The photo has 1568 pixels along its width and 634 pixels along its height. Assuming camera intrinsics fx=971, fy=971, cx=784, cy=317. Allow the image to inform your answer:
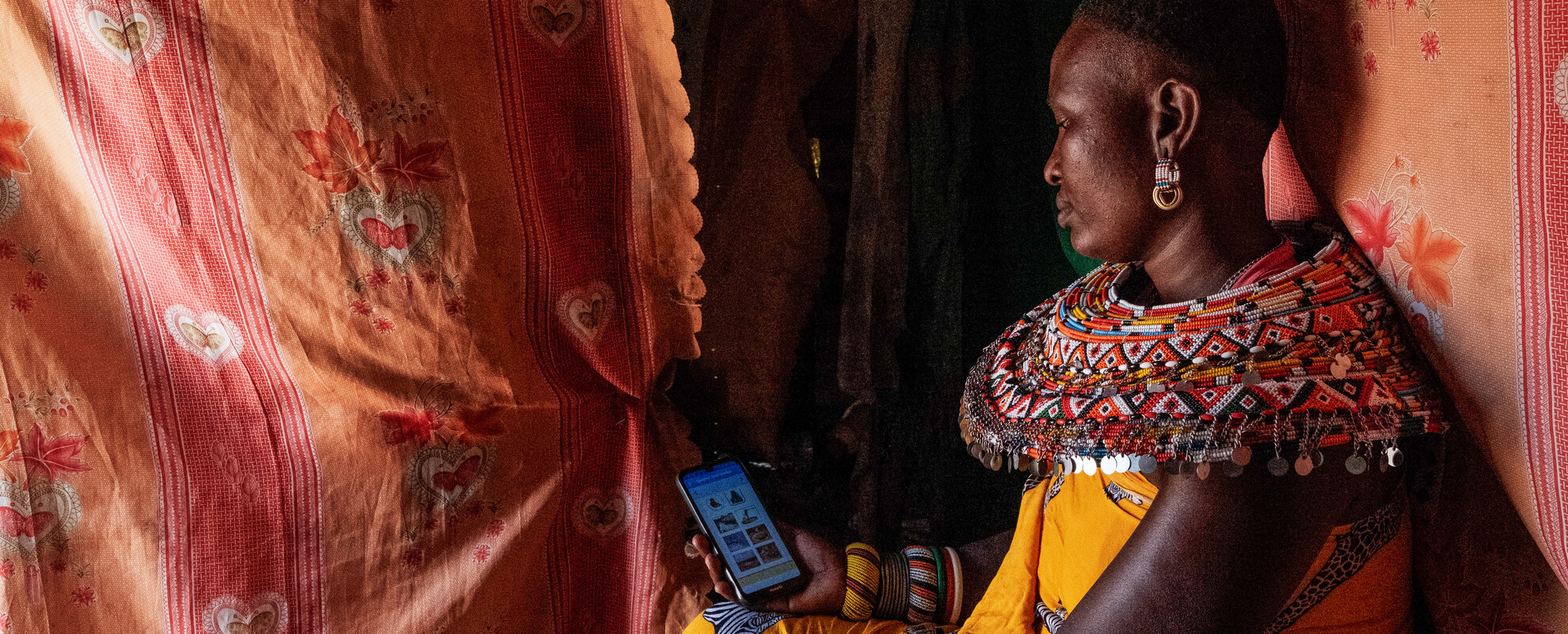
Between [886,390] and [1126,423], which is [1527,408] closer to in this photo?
[1126,423]

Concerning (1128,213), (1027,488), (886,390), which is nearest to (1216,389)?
(1128,213)

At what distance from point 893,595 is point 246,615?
0.66 metres

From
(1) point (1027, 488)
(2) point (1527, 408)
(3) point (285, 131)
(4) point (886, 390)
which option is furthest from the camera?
(4) point (886, 390)

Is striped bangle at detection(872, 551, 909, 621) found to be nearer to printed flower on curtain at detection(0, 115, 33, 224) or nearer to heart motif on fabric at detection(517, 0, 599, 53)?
heart motif on fabric at detection(517, 0, 599, 53)

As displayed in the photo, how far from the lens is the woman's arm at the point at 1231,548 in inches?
27.2

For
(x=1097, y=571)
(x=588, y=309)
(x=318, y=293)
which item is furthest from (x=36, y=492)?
(x=1097, y=571)

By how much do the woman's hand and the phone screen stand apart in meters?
0.01

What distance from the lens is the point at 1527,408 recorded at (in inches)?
26.7

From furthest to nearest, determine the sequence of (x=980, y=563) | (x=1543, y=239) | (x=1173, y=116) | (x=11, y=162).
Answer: (x=980, y=563) → (x=11, y=162) → (x=1173, y=116) → (x=1543, y=239)

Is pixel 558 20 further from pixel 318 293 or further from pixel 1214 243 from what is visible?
pixel 1214 243

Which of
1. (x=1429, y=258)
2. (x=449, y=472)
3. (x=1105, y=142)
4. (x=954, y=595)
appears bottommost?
(x=954, y=595)

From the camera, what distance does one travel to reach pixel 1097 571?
0.83 meters

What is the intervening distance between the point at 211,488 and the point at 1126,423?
86 cm

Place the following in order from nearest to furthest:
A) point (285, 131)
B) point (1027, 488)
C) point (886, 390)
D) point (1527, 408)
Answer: point (1527, 408) < point (285, 131) < point (1027, 488) < point (886, 390)
